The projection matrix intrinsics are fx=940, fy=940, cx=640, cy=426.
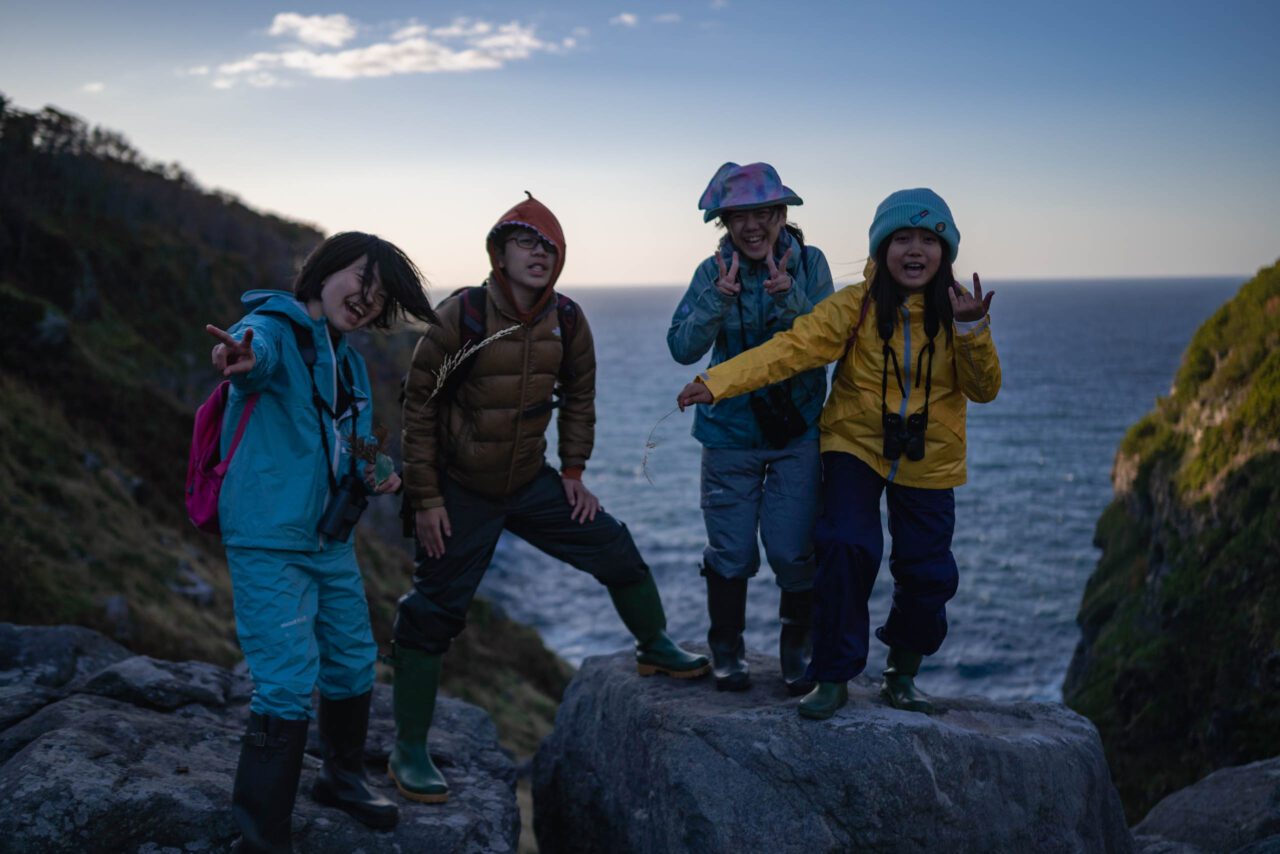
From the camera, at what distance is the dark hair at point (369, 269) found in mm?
4238

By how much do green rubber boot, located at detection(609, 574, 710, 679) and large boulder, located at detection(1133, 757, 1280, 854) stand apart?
2973mm

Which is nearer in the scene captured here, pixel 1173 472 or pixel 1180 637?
pixel 1180 637

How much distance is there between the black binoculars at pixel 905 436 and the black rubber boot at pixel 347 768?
2854 millimetres

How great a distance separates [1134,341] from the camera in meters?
94.6

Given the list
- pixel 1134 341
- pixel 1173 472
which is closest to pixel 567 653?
pixel 1173 472

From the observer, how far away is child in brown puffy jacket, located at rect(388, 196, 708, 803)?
4.76 metres

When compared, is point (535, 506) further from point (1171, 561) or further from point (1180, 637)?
point (1171, 561)

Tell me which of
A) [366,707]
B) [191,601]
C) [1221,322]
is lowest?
[191,601]

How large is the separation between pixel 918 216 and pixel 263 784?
394 cm

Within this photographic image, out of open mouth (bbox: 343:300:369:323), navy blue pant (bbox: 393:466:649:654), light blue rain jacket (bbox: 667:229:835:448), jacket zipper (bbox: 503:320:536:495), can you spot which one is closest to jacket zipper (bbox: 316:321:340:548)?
open mouth (bbox: 343:300:369:323)

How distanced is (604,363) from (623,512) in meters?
61.9

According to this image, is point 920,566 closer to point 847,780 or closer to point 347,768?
point 847,780

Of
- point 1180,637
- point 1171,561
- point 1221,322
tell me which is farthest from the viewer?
point 1221,322

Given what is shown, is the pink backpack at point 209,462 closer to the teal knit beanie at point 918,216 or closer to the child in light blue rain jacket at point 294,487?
the child in light blue rain jacket at point 294,487
